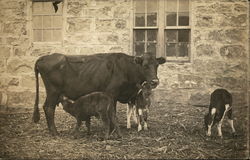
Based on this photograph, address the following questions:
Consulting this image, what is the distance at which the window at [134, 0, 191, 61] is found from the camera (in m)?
6.75

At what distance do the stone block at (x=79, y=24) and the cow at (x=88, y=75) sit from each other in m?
0.99

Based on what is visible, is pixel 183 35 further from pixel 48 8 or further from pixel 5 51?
pixel 5 51

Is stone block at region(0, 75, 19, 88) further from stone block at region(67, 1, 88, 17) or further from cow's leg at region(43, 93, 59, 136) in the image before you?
stone block at region(67, 1, 88, 17)

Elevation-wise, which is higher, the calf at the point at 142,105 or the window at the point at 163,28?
the window at the point at 163,28

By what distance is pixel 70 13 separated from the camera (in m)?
6.58

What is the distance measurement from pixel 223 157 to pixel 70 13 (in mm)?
3972

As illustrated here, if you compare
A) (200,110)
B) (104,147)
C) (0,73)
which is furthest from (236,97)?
(0,73)

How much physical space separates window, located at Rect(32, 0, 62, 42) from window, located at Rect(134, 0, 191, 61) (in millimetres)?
1636

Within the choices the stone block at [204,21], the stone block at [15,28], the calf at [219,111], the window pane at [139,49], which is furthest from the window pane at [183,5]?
the stone block at [15,28]

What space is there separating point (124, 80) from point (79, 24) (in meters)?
1.71

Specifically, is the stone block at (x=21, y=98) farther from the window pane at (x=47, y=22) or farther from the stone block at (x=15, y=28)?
the window pane at (x=47, y=22)

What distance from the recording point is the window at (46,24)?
604 centimetres

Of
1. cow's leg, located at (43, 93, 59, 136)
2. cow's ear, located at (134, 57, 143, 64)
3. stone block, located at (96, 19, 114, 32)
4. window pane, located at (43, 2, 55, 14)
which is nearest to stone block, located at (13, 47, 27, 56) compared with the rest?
A: window pane, located at (43, 2, 55, 14)

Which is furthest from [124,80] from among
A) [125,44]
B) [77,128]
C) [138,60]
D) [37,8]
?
[37,8]
